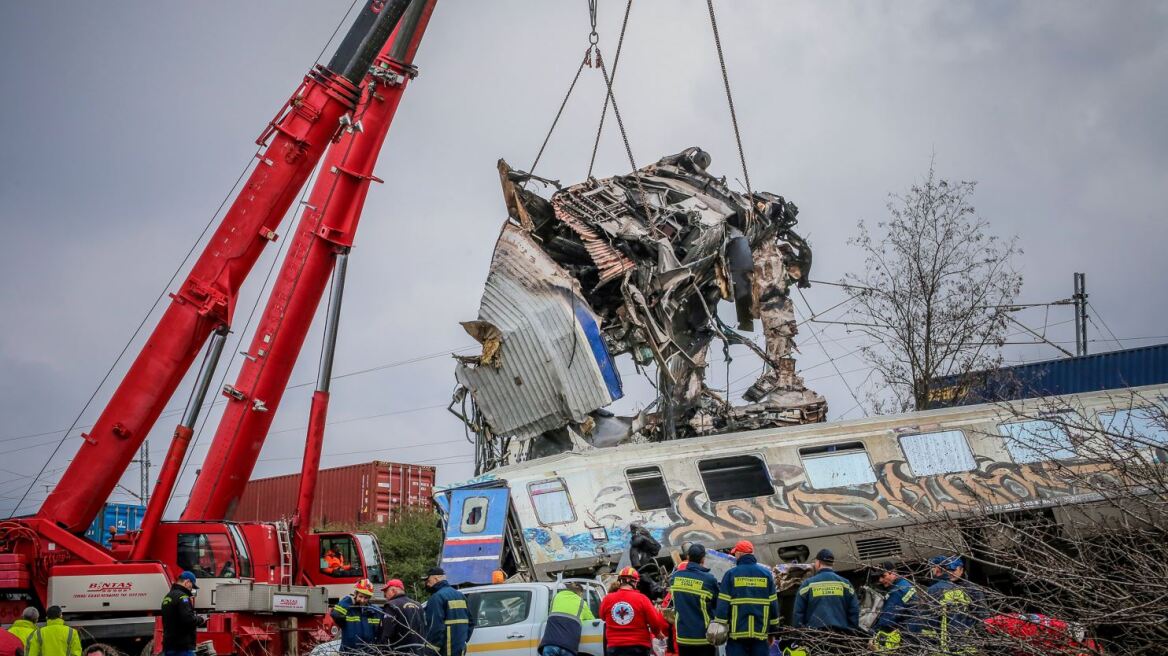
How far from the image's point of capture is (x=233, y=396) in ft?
48.9

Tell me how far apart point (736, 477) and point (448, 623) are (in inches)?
252

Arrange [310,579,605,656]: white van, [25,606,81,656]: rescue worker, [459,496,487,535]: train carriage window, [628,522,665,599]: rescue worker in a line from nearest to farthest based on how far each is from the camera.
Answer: [25,606,81,656]: rescue worker → [310,579,605,656]: white van → [628,522,665,599]: rescue worker → [459,496,487,535]: train carriage window

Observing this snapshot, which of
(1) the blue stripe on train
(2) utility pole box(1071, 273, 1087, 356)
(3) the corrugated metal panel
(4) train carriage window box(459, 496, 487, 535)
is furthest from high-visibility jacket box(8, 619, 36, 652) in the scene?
(2) utility pole box(1071, 273, 1087, 356)

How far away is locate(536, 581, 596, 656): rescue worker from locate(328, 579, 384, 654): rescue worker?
1.60 meters

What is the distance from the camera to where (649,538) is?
46.2ft

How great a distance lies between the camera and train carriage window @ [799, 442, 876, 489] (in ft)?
50.5

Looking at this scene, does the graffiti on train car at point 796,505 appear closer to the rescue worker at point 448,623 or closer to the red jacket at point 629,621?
the rescue worker at point 448,623

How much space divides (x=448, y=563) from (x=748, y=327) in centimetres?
986

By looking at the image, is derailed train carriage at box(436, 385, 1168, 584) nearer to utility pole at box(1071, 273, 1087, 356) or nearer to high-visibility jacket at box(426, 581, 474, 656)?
high-visibility jacket at box(426, 581, 474, 656)

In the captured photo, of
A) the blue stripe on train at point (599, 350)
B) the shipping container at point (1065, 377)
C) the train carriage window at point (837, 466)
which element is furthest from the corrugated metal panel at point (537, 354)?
the shipping container at point (1065, 377)

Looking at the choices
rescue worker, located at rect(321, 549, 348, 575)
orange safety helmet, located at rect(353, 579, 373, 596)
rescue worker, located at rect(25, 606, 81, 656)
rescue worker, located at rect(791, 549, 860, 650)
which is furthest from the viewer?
rescue worker, located at rect(321, 549, 348, 575)

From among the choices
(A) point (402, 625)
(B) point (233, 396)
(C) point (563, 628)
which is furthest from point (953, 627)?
(B) point (233, 396)

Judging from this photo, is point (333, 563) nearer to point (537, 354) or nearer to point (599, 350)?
point (537, 354)

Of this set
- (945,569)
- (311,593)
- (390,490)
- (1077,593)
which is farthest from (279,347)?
(390,490)
